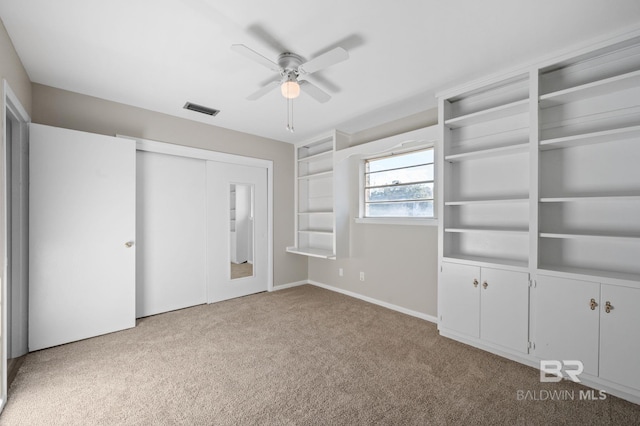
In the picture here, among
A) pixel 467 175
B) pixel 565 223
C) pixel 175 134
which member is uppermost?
pixel 175 134

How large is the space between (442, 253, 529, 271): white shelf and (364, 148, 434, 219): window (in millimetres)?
673

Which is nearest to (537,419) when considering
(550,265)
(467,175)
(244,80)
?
(550,265)

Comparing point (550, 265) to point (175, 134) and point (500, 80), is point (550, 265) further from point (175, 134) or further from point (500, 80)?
point (175, 134)

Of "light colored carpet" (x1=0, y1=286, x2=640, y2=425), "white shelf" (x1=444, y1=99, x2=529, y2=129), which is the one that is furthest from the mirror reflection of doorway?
"white shelf" (x1=444, y1=99, x2=529, y2=129)

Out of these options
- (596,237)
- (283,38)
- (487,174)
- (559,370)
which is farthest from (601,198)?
(283,38)

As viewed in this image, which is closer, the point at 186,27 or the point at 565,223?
the point at 186,27

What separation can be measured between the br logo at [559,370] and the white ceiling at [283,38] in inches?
94.9

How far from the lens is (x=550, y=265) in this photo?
95.7 inches

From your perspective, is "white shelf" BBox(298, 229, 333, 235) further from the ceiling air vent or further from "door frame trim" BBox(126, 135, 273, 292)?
the ceiling air vent

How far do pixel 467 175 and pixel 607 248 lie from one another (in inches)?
49.2

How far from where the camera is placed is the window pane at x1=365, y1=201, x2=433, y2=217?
11.4 feet

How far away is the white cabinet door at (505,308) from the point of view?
237cm

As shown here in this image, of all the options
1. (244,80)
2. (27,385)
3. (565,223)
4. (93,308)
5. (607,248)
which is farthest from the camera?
(93,308)

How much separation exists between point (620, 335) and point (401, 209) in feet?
7.38
